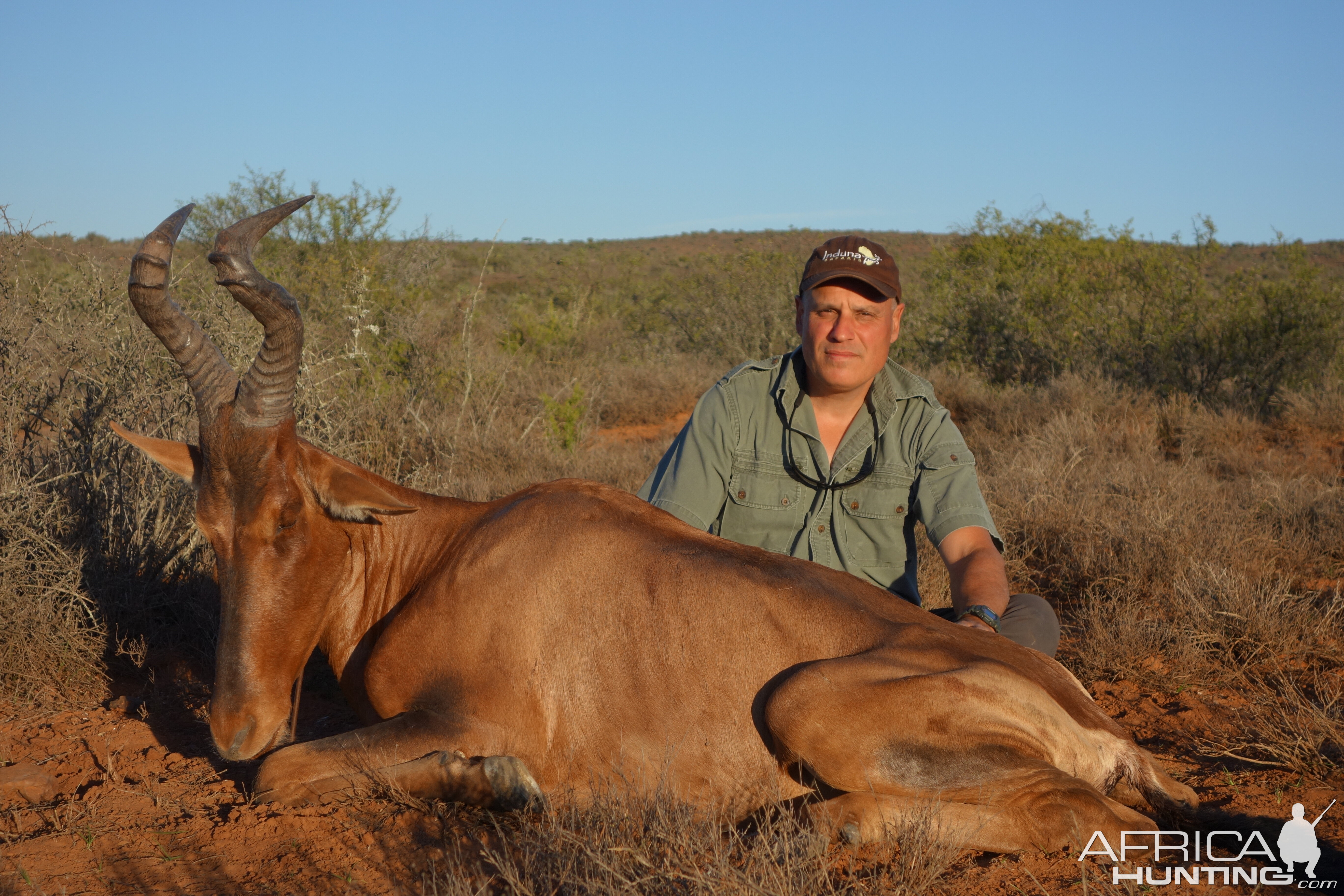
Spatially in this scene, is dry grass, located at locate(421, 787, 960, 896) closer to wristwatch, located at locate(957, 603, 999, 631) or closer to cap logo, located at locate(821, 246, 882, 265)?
wristwatch, located at locate(957, 603, 999, 631)

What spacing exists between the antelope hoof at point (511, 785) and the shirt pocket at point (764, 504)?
1.90m

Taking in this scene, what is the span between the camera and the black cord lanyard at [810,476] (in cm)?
509

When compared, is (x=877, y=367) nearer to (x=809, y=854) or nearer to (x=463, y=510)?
(x=463, y=510)

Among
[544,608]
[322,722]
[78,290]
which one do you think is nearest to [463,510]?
[544,608]

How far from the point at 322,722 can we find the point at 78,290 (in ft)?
14.6

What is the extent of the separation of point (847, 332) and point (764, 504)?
0.99 meters

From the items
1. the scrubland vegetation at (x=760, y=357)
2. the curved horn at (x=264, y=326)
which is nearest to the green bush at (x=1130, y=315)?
the scrubland vegetation at (x=760, y=357)

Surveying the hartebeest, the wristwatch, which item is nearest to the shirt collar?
the wristwatch

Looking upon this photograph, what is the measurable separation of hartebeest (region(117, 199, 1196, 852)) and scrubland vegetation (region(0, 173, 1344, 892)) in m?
0.35

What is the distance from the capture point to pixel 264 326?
3648mm

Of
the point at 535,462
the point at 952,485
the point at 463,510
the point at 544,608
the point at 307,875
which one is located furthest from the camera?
the point at 535,462

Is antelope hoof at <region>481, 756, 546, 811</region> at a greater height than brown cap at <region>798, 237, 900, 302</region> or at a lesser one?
lesser

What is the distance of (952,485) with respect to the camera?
4.88 meters

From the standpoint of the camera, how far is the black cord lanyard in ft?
16.7
